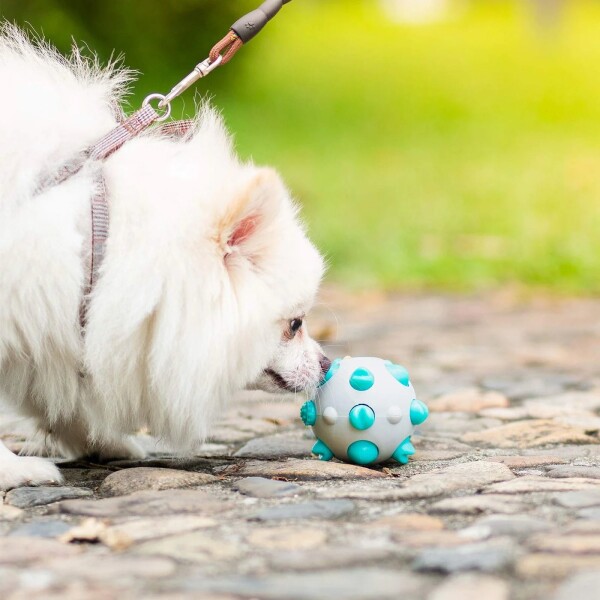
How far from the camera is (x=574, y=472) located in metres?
3.29

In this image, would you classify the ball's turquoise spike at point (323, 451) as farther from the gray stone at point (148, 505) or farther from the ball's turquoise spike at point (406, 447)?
the gray stone at point (148, 505)

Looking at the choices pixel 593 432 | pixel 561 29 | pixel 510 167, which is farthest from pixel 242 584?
pixel 561 29

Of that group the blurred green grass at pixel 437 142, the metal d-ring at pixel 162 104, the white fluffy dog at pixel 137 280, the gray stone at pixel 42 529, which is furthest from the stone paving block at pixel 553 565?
the blurred green grass at pixel 437 142

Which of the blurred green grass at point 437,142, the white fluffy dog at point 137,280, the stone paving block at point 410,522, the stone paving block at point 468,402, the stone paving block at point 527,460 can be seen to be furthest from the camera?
the blurred green grass at point 437,142

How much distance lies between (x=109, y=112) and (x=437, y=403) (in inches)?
82.3

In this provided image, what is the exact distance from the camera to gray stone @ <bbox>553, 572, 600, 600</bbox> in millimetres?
2100

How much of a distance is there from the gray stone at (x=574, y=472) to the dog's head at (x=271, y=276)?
2.81 feet

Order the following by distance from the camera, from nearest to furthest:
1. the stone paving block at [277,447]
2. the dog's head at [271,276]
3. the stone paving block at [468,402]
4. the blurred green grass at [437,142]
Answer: the dog's head at [271,276] → the stone paving block at [277,447] → the stone paving block at [468,402] → the blurred green grass at [437,142]

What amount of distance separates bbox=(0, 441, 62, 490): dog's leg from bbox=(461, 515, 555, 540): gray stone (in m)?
1.37

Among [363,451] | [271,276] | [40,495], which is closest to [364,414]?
[363,451]

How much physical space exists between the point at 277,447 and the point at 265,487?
852mm

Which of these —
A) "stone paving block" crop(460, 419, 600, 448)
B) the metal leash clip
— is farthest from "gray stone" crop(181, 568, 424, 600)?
the metal leash clip

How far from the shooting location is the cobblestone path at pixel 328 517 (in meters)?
2.22

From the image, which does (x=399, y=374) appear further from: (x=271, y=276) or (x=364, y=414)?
(x=271, y=276)
